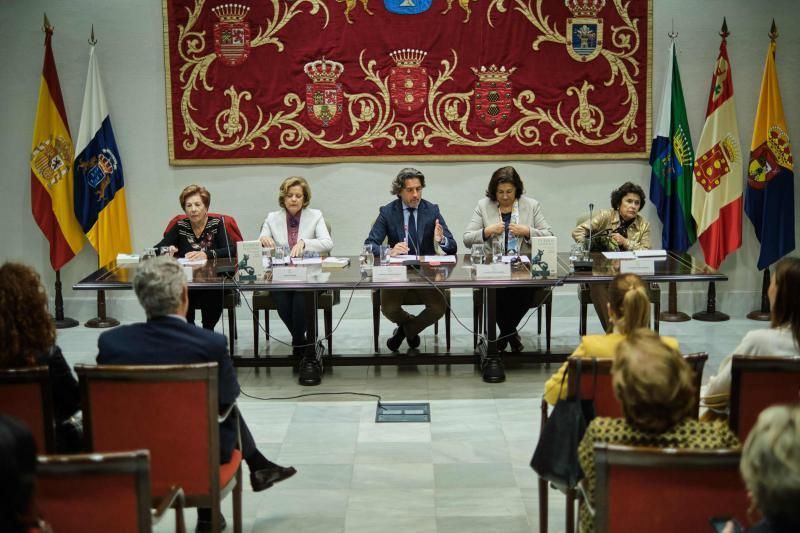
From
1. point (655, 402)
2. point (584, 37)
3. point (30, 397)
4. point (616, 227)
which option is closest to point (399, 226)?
point (616, 227)

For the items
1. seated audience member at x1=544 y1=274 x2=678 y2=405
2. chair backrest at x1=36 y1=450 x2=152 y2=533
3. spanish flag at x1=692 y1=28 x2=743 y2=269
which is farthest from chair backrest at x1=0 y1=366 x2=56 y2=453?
spanish flag at x1=692 y1=28 x2=743 y2=269

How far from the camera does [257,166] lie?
7.00 metres

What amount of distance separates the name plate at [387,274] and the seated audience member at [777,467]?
11.3 ft

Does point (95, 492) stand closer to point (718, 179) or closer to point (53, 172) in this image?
point (53, 172)

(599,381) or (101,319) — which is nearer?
(599,381)

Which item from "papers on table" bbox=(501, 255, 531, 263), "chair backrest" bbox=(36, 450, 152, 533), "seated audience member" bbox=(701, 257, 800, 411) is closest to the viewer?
"chair backrest" bbox=(36, 450, 152, 533)

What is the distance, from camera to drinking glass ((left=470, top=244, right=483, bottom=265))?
17.6 feet

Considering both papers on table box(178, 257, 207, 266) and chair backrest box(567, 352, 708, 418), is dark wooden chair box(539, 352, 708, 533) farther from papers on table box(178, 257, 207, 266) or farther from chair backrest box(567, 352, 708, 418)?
papers on table box(178, 257, 207, 266)

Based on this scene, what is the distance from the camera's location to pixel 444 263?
5535 millimetres

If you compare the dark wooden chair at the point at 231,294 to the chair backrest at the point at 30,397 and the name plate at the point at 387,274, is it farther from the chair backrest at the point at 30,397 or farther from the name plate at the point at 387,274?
the chair backrest at the point at 30,397

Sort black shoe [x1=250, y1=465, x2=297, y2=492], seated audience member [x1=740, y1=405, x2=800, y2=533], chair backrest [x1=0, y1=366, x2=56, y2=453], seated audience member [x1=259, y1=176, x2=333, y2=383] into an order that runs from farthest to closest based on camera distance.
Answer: seated audience member [x1=259, y1=176, x2=333, y2=383] → black shoe [x1=250, y1=465, x2=297, y2=492] → chair backrest [x1=0, y1=366, x2=56, y2=453] → seated audience member [x1=740, y1=405, x2=800, y2=533]

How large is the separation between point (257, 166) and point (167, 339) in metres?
4.17

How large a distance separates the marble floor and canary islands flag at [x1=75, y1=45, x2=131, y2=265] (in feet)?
3.00

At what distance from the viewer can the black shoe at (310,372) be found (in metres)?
5.36
